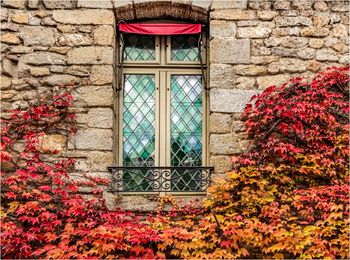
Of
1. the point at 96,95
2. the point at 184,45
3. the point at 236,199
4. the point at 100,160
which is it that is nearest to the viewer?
the point at 236,199

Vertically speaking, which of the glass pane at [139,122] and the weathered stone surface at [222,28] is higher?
the weathered stone surface at [222,28]

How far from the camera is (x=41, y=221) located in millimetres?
5445

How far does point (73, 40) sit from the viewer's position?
19.6 feet

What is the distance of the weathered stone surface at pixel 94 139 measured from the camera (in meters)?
5.78

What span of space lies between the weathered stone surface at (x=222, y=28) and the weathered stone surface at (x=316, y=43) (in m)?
0.85

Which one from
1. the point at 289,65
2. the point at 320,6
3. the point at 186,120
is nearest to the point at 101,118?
the point at 186,120

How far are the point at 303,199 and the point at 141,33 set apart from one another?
253 cm

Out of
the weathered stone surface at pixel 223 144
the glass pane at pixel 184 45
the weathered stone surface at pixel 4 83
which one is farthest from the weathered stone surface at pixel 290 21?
the weathered stone surface at pixel 4 83

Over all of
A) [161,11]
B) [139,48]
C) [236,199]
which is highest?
[161,11]

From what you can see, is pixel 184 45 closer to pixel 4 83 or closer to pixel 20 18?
pixel 20 18

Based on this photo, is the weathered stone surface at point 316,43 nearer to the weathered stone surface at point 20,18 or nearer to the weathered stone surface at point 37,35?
the weathered stone surface at point 37,35

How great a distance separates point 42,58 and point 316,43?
299cm

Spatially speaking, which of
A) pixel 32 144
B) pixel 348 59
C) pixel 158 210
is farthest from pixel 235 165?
pixel 32 144

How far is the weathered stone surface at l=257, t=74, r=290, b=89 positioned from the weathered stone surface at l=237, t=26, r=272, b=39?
18.1 inches
